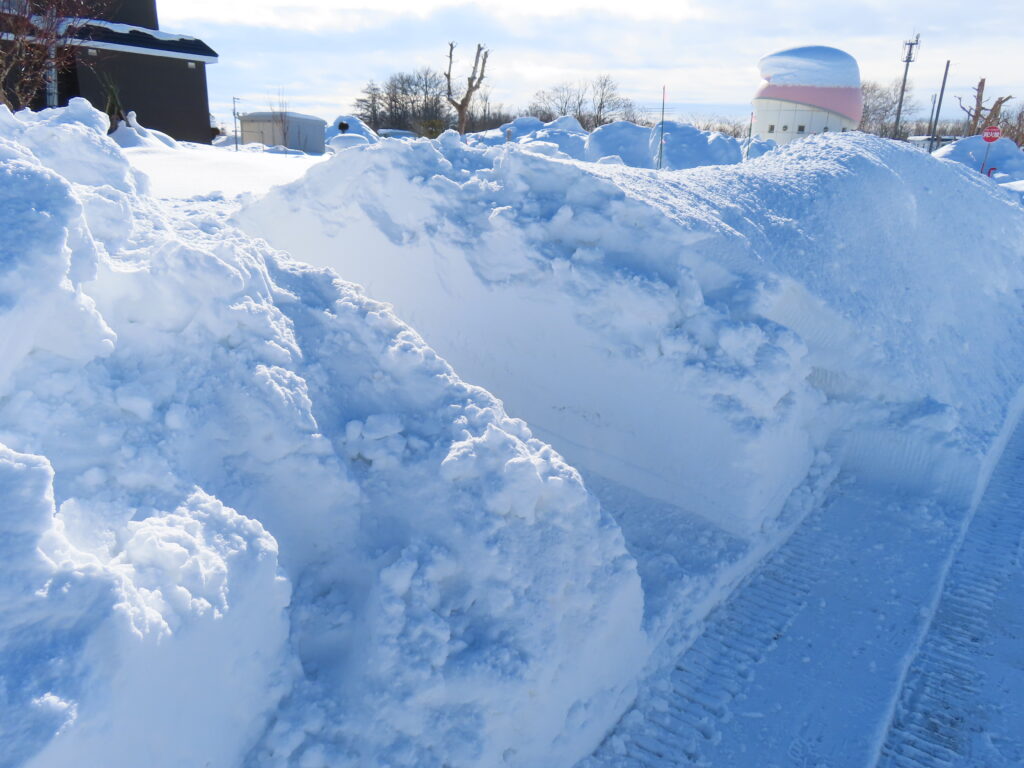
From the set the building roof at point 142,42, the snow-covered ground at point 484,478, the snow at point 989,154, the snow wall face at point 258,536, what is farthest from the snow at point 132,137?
the snow at point 989,154

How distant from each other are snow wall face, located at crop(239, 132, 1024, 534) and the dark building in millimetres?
15115

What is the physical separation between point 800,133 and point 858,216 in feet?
56.0

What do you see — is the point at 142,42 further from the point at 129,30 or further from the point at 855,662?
the point at 855,662

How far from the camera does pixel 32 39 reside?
39.9 feet

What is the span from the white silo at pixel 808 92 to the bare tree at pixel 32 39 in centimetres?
1812

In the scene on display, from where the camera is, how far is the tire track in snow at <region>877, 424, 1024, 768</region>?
319cm

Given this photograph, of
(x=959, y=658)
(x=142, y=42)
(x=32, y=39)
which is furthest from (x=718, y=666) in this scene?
(x=142, y=42)

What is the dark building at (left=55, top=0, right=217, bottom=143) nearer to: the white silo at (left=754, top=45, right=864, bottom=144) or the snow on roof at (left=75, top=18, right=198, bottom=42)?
the snow on roof at (left=75, top=18, right=198, bottom=42)

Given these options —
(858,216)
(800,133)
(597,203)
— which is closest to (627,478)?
(597,203)

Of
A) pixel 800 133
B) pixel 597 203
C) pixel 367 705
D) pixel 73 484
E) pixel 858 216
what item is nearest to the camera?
pixel 73 484

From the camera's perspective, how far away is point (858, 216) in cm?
662

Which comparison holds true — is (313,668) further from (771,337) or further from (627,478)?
(771,337)

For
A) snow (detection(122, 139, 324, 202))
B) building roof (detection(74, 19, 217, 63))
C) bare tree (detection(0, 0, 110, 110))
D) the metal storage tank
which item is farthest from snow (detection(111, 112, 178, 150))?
the metal storage tank

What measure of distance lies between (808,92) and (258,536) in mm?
22889
